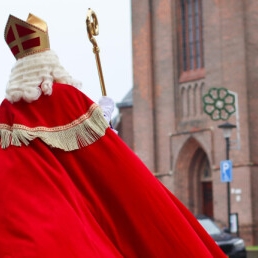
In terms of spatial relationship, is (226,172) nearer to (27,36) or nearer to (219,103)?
(219,103)

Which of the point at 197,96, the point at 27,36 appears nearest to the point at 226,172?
the point at 197,96

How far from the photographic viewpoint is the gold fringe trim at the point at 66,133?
4969 millimetres

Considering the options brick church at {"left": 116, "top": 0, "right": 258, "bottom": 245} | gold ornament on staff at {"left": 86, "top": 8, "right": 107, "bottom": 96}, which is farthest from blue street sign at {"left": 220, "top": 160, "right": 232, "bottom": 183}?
gold ornament on staff at {"left": 86, "top": 8, "right": 107, "bottom": 96}

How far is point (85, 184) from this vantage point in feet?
16.6

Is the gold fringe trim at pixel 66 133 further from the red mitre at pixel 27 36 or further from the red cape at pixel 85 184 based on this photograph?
the red mitre at pixel 27 36

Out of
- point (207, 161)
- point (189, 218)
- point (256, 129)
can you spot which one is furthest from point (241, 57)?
point (189, 218)

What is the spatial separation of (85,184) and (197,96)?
34718 mm

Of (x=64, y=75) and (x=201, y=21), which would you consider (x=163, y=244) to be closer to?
(x=64, y=75)

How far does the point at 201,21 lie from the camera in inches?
1564

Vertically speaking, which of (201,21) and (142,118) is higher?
(201,21)

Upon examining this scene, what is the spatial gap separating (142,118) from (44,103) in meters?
36.2

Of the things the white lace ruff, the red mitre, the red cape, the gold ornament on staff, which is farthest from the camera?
the gold ornament on staff

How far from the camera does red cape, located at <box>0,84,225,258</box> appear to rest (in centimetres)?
471

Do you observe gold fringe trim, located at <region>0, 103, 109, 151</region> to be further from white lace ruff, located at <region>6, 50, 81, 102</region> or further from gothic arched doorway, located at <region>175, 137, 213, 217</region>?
gothic arched doorway, located at <region>175, 137, 213, 217</region>
